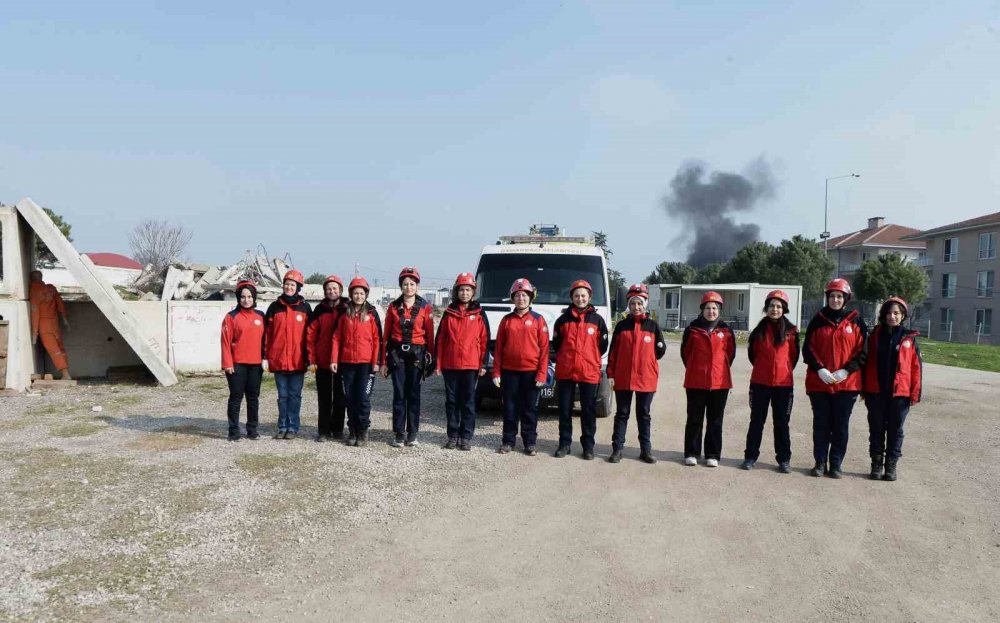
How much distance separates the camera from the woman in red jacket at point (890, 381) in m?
6.12

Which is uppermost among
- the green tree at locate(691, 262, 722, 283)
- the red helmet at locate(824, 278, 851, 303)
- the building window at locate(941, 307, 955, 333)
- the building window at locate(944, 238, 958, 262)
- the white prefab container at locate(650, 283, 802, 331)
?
the building window at locate(944, 238, 958, 262)

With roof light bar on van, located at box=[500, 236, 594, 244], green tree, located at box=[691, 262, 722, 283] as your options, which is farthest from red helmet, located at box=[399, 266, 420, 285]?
green tree, located at box=[691, 262, 722, 283]

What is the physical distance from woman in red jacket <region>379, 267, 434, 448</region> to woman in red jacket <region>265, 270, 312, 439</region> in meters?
1.02

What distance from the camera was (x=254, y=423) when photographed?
7348 millimetres

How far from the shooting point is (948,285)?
4091 cm

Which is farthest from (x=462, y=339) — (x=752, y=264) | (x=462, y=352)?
(x=752, y=264)

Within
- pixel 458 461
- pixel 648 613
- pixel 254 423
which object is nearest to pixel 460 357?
pixel 458 461

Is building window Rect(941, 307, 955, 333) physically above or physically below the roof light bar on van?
below

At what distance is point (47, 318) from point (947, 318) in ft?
157

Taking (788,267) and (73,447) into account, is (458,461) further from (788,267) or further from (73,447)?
(788,267)

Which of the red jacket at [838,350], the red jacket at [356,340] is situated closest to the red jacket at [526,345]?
the red jacket at [356,340]

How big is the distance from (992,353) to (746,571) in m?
23.3

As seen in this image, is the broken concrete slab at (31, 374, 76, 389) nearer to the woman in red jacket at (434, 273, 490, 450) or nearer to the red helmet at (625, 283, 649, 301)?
the woman in red jacket at (434, 273, 490, 450)

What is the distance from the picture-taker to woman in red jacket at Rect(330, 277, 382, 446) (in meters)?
6.98
